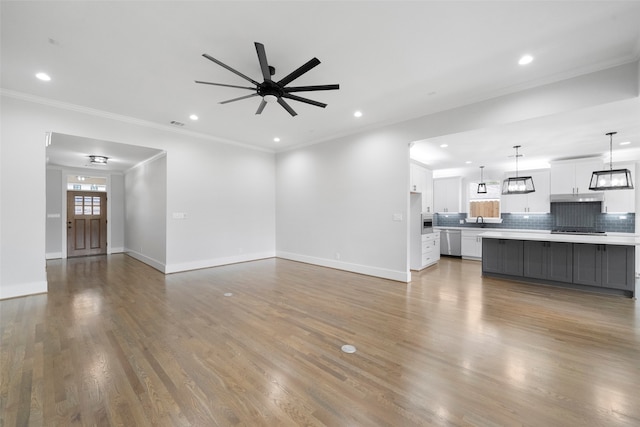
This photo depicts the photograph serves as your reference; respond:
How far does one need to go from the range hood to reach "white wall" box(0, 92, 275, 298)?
7546 mm

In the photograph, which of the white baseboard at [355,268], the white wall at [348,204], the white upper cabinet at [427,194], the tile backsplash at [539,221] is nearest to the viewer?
the white baseboard at [355,268]

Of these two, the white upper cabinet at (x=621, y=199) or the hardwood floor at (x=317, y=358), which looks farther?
the white upper cabinet at (x=621, y=199)

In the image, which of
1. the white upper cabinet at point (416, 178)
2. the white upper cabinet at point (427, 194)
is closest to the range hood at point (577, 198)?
the white upper cabinet at point (427, 194)

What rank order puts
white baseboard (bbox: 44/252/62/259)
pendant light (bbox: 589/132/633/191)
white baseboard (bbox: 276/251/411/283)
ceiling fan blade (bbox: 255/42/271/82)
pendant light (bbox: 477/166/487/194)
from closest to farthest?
ceiling fan blade (bbox: 255/42/271/82), pendant light (bbox: 589/132/633/191), white baseboard (bbox: 276/251/411/283), white baseboard (bbox: 44/252/62/259), pendant light (bbox: 477/166/487/194)

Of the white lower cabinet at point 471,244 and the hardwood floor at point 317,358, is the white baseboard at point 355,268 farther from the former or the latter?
the white lower cabinet at point 471,244

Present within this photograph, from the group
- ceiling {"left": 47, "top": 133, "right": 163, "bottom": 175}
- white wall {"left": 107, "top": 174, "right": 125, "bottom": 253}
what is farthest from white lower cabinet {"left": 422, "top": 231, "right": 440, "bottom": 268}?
white wall {"left": 107, "top": 174, "right": 125, "bottom": 253}

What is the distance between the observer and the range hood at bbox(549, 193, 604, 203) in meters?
6.14

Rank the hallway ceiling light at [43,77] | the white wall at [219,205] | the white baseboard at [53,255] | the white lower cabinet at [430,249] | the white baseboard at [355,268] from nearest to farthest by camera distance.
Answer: the hallway ceiling light at [43,77], the white baseboard at [355,268], the white wall at [219,205], the white lower cabinet at [430,249], the white baseboard at [53,255]

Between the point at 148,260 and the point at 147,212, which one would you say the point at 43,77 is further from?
the point at 148,260

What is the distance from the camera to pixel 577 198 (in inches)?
250

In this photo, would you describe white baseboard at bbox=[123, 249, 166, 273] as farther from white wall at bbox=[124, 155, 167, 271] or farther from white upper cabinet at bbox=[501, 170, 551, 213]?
white upper cabinet at bbox=[501, 170, 551, 213]

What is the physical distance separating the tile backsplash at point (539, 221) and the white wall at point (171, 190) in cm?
592

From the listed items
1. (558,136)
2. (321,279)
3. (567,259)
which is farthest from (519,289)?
(321,279)

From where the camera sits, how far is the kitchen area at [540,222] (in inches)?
170
